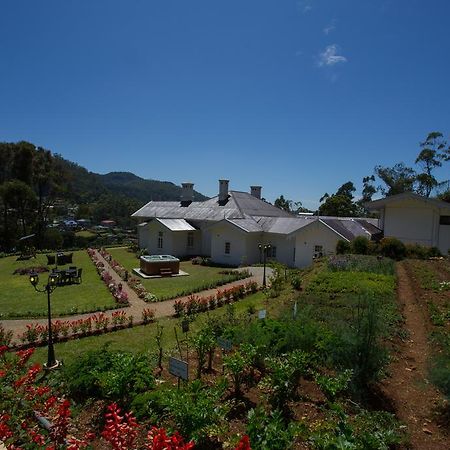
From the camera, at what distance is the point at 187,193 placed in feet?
134

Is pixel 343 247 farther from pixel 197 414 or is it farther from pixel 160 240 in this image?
pixel 197 414

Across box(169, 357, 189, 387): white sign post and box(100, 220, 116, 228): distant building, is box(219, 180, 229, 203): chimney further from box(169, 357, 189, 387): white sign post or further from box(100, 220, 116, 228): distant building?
box(100, 220, 116, 228): distant building

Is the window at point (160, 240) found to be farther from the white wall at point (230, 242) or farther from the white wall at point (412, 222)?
the white wall at point (412, 222)

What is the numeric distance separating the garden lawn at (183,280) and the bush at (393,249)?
890 cm

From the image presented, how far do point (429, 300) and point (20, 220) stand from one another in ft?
149

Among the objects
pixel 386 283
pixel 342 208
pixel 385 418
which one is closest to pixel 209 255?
pixel 386 283

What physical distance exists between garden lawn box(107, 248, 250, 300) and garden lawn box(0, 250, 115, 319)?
2424mm

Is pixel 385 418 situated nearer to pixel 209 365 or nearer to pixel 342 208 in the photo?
pixel 209 365

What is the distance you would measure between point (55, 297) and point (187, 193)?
22.9 meters

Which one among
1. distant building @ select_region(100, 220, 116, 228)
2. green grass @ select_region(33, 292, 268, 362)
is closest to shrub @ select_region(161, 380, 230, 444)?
green grass @ select_region(33, 292, 268, 362)

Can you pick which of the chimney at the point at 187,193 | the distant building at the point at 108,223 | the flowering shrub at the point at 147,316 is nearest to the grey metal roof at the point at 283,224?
the chimney at the point at 187,193

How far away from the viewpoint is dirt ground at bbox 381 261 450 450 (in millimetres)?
5666

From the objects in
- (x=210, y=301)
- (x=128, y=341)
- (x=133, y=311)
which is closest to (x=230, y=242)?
(x=210, y=301)

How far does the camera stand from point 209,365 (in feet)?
26.1
